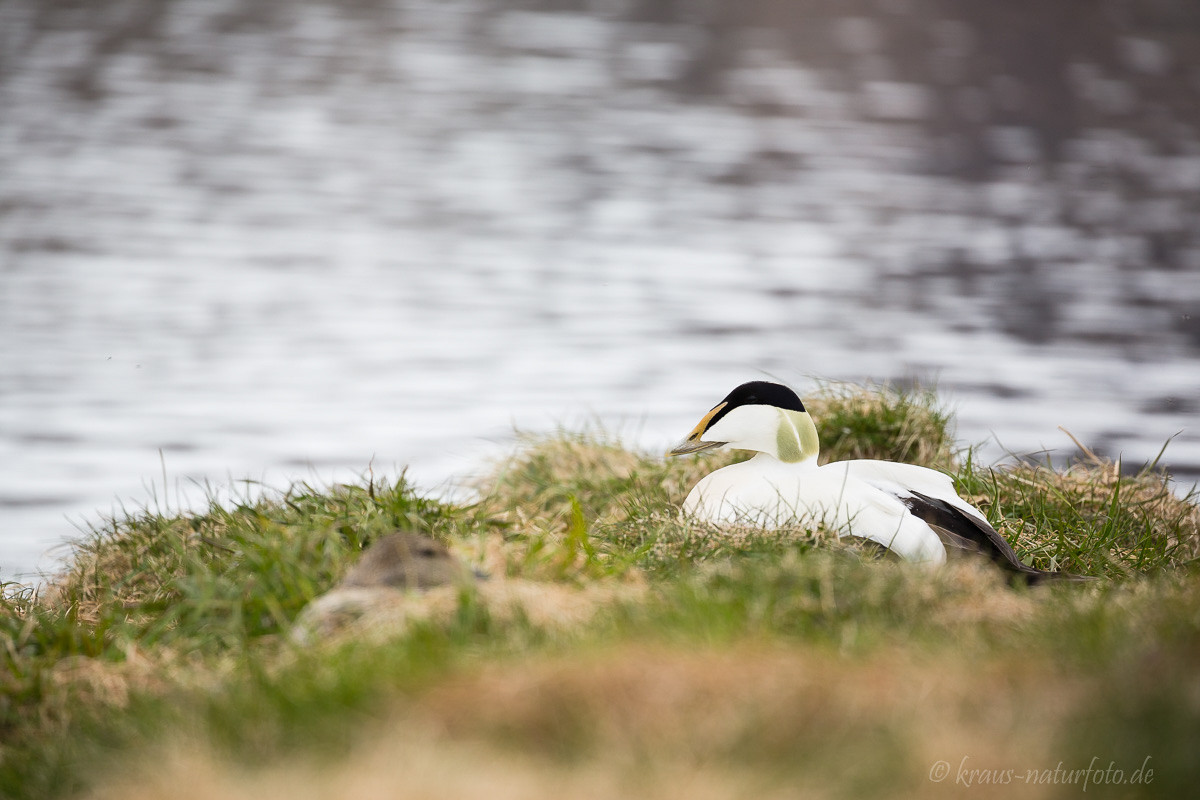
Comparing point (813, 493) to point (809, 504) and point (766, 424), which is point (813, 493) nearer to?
point (809, 504)

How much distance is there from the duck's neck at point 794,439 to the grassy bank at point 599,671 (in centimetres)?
27

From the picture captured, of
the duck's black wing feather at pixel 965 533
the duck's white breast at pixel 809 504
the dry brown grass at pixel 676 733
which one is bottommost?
the duck's black wing feather at pixel 965 533

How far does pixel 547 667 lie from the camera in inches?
65.6

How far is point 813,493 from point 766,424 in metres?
0.22

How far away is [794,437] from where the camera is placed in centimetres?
272

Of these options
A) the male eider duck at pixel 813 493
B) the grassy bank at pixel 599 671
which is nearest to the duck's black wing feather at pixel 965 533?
the male eider duck at pixel 813 493

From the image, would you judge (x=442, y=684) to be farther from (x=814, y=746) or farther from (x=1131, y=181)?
(x=1131, y=181)

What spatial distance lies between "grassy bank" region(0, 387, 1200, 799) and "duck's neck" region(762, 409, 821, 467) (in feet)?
0.89

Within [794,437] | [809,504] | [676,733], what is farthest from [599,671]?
[794,437]

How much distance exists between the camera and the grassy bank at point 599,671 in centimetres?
139

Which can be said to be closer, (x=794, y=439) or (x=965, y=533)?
(x=965, y=533)

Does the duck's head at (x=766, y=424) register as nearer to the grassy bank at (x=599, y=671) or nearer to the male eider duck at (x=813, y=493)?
the male eider duck at (x=813, y=493)

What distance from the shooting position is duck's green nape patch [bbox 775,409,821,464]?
2723 mm

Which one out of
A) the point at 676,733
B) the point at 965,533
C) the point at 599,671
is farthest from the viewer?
the point at 965,533
